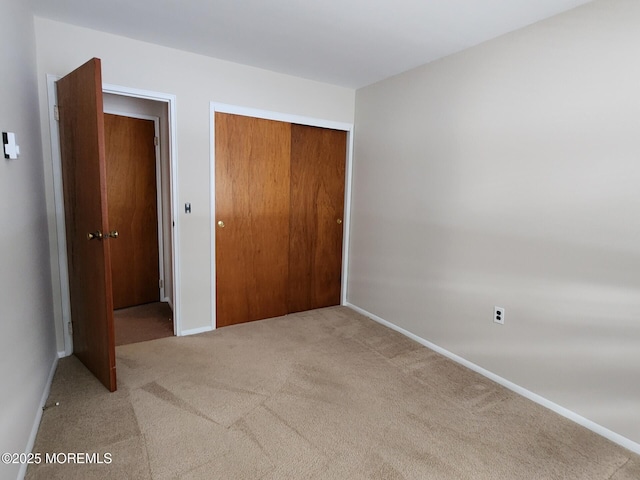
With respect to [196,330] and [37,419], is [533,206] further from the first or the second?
[37,419]

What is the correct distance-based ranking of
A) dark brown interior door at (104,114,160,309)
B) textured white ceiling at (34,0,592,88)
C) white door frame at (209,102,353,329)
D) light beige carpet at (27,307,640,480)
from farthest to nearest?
1. dark brown interior door at (104,114,160,309)
2. white door frame at (209,102,353,329)
3. textured white ceiling at (34,0,592,88)
4. light beige carpet at (27,307,640,480)

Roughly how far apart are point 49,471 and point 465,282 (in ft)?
8.59

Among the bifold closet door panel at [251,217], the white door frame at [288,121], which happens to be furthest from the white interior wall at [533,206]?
the bifold closet door panel at [251,217]

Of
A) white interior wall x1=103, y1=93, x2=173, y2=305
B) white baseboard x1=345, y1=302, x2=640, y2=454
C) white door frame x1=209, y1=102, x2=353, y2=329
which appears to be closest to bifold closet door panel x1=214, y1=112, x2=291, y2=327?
white door frame x1=209, y1=102, x2=353, y2=329

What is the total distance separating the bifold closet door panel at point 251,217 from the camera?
10.3 ft

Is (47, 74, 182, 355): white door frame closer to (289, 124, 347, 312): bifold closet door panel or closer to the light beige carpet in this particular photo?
the light beige carpet

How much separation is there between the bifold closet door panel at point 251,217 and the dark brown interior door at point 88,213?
1040 mm

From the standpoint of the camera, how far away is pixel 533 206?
87.3 inches

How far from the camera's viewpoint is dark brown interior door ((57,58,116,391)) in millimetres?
2039

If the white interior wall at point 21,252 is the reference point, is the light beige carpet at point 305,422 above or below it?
below

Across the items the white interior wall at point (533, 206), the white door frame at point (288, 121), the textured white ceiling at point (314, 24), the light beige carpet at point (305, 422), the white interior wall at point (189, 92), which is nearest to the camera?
the light beige carpet at point (305, 422)

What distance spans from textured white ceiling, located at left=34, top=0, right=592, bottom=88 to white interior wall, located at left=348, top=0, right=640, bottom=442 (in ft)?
0.72

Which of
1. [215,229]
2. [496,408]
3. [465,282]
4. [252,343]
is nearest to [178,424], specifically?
[252,343]

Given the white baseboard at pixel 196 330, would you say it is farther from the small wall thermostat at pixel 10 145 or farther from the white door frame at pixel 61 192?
the small wall thermostat at pixel 10 145
